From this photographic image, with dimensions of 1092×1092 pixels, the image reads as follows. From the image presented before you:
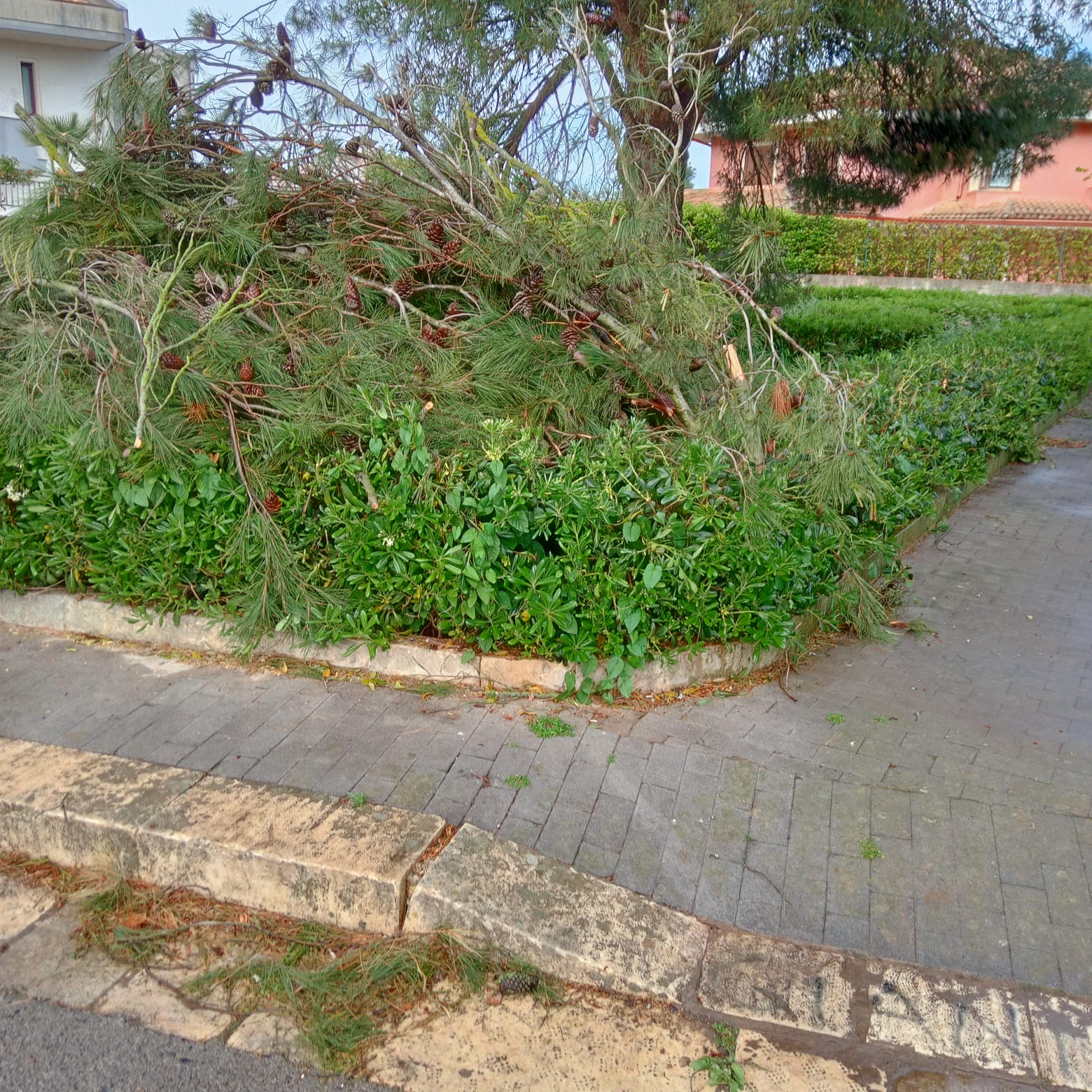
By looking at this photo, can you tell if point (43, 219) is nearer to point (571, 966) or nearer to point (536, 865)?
point (536, 865)

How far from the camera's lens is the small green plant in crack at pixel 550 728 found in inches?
144

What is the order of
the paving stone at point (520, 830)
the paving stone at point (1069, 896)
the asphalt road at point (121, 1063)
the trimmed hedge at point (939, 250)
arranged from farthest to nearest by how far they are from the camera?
the trimmed hedge at point (939, 250) → the paving stone at point (520, 830) → the paving stone at point (1069, 896) → the asphalt road at point (121, 1063)

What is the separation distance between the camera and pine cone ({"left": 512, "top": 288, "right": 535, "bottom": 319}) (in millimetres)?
4684

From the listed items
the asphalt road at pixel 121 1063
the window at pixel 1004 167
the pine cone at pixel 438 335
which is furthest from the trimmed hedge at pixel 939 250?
the asphalt road at pixel 121 1063

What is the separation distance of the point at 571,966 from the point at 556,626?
148cm

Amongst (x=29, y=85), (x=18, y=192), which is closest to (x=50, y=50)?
(x=29, y=85)

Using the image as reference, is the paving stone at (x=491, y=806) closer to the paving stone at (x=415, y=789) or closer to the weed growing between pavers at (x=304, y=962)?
the paving stone at (x=415, y=789)

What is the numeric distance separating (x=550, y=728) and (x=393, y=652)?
81 centimetres

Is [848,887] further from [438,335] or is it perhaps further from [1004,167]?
[1004,167]

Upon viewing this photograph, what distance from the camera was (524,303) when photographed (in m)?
4.70

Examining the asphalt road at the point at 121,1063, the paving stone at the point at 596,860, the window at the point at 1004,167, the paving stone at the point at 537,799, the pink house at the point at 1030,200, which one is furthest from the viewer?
the pink house at the point at 1030,200

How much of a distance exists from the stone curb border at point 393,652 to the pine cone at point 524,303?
1.67 metres

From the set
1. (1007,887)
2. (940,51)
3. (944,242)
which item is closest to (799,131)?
(940,51)

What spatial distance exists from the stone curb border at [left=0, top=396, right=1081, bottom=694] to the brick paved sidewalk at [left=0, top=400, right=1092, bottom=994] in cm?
13
